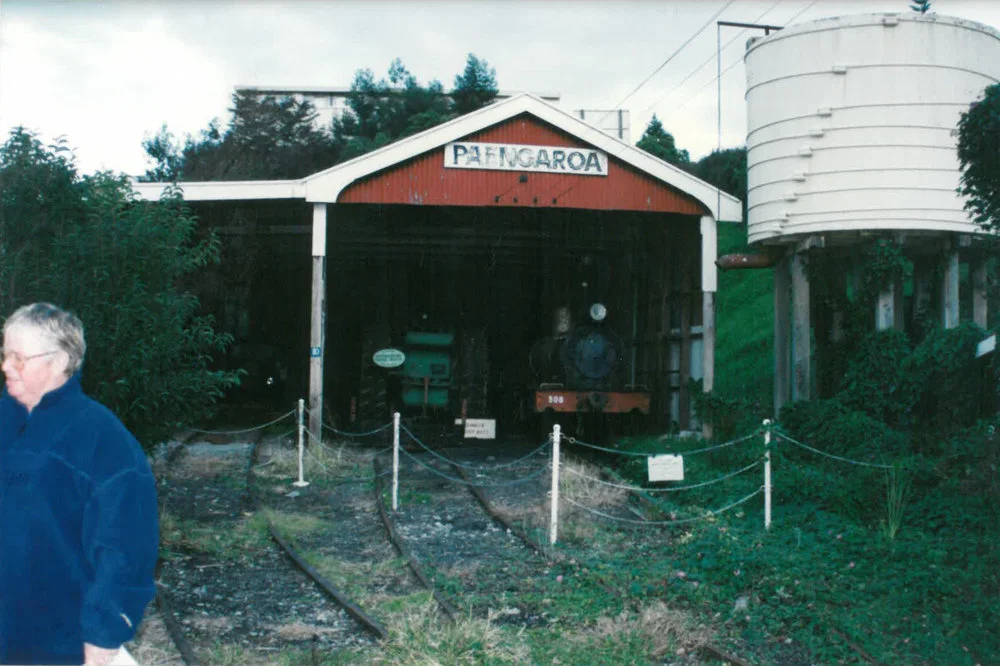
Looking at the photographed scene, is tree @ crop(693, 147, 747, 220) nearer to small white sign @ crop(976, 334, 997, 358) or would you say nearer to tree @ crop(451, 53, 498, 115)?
tree @ crop(451, 53, 498, 115)

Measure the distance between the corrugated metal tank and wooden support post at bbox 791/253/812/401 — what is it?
31.9 inches

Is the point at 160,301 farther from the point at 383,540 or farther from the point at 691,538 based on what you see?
the point at 691,538

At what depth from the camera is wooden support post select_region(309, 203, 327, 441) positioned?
15.9m

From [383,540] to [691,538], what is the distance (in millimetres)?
3404

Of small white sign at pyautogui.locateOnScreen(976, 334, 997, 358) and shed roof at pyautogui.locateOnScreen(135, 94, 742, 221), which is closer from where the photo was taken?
small white sign at pyautogui.locateOnScreen(976, 334, 997, 358)

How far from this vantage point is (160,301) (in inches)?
364

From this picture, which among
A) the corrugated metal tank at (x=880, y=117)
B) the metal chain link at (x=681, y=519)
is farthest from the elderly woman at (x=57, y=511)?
the corrugated metal tank at (x=880, y=117)

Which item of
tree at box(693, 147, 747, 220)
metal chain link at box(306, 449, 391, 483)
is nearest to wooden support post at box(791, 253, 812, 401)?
metal chain link at box(306, 449, 391, 483)

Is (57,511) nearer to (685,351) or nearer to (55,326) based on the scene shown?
(55,326)

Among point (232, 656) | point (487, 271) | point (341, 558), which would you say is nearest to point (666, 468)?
point (341, 558)

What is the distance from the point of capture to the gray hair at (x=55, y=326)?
→ 3217mm

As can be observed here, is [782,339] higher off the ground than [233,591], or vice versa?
[782,339]

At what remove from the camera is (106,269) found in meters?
8.74

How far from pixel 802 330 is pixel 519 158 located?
554cm
